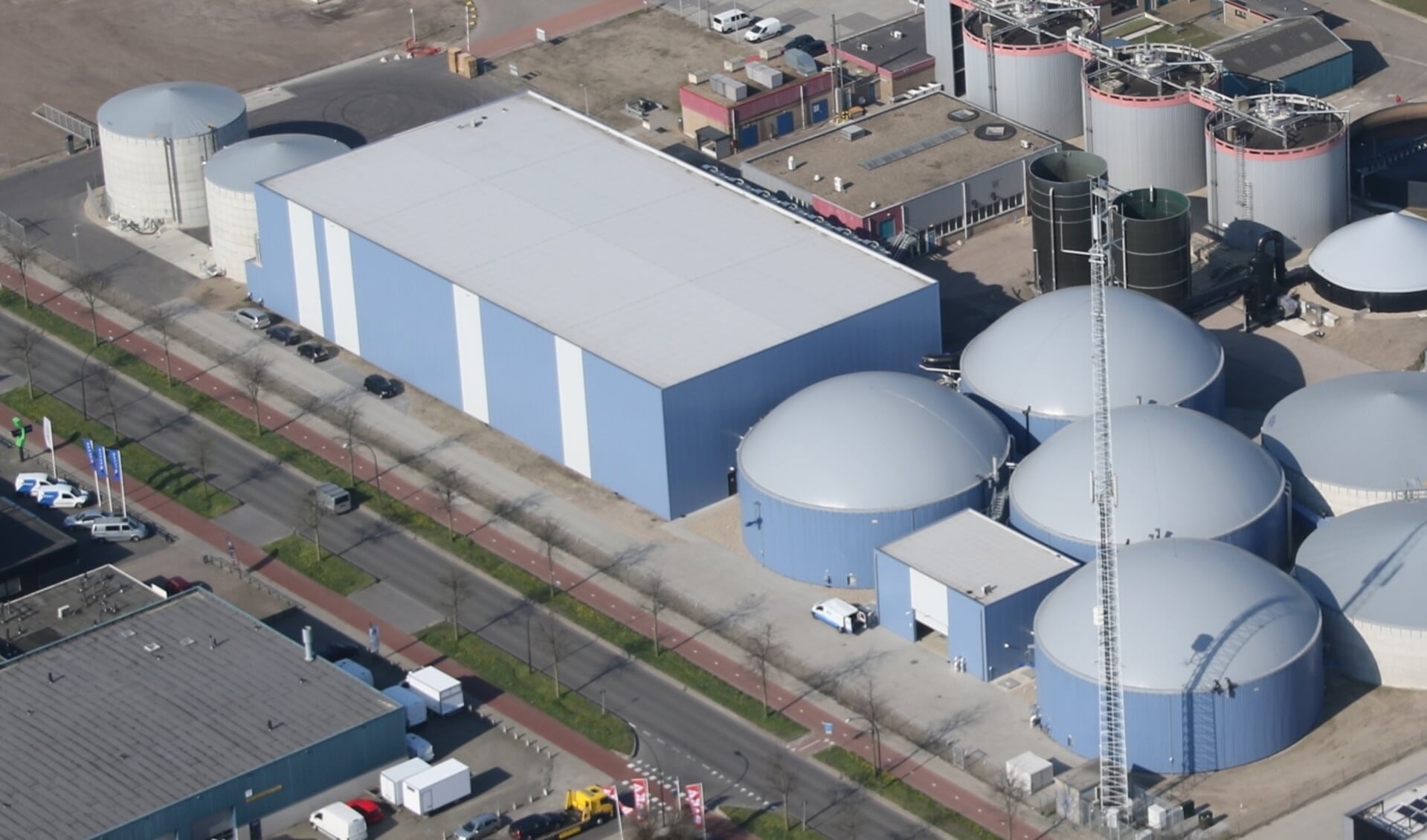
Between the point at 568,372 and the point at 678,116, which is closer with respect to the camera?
the point at 568,372

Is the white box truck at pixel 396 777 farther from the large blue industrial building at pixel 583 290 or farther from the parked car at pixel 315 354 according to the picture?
the parked car at pixel 315 354

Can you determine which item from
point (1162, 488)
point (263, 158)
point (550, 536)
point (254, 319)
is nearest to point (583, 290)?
point (550, 536)

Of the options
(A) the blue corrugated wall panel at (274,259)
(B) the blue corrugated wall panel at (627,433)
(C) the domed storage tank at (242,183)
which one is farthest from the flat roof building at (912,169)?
(A) the blue corrugated wall panel at (274,259)

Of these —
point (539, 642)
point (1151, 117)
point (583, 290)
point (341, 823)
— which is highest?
point (1151, 117)

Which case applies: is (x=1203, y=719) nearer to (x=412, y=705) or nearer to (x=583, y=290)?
(x=412, y=705)

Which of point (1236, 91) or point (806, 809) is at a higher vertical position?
point (1236, 91)

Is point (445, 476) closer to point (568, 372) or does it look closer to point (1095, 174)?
point (568, 372)

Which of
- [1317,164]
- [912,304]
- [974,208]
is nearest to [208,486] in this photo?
[912,304]
